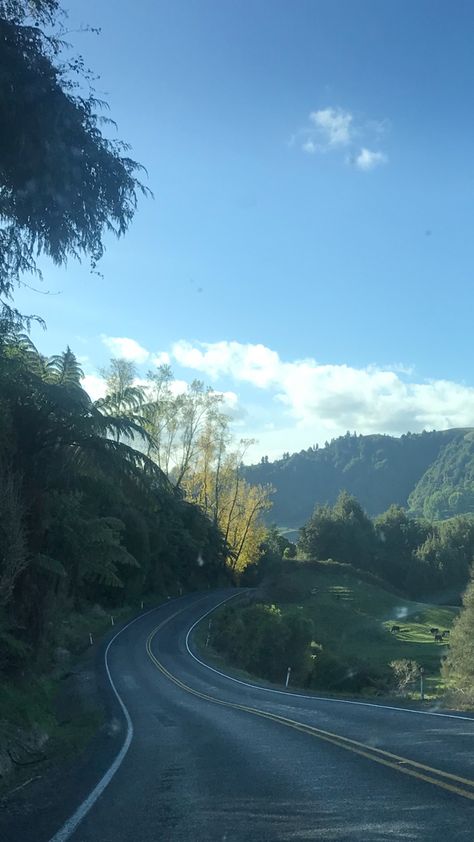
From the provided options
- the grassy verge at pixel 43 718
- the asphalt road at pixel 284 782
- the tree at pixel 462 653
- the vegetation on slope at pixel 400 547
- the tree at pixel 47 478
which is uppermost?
the vegetation on slope at pixel 400 547

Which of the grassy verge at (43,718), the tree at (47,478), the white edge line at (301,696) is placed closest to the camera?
the grassy verge at (43,718)

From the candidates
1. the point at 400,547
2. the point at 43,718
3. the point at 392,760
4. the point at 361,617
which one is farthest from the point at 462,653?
the point at 400,547

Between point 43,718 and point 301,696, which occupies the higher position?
point 301,696

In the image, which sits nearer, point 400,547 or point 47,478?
point 47,478

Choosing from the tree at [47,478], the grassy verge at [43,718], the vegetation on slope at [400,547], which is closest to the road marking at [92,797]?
the grassy verge at [43,718]

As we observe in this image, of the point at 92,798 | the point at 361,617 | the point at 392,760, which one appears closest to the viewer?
the point at 92,798

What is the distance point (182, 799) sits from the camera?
7.34 m

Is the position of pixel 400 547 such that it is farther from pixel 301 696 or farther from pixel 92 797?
pixel 92 797

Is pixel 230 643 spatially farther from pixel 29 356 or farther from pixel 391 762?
pixel 391 762

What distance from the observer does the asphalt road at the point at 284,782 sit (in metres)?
5.93

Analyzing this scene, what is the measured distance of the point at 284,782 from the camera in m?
7.73

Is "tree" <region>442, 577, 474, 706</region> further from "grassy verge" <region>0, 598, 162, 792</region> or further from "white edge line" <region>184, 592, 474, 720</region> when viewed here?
"grassy verge" <region>0, 598, 162, 792</region>

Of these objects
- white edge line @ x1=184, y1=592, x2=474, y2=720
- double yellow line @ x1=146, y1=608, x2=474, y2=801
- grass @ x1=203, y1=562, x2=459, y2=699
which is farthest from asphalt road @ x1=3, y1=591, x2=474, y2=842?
grass @ x1=203, y1=562, x2=459, y2=699

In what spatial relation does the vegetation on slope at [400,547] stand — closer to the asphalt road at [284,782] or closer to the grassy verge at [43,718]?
the grassy verge at [43,718]
